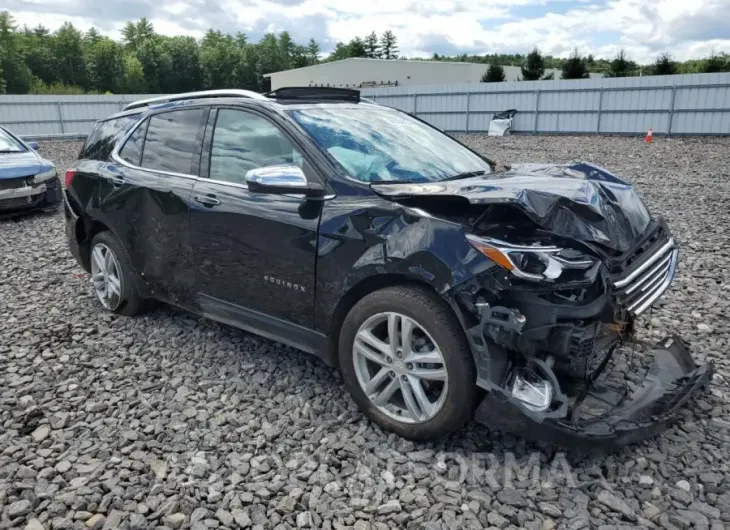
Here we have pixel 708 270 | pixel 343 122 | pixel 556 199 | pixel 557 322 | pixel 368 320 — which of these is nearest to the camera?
pixel 557 322

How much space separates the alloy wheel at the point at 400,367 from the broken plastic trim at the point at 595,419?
0.93 feet

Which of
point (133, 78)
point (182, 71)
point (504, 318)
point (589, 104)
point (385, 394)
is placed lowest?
point (385, 394)

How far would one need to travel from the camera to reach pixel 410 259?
109 inches

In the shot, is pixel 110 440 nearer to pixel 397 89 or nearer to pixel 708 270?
pixel 708 270

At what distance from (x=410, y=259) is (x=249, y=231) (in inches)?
46.1

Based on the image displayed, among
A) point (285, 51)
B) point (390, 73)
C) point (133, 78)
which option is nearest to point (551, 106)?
point (390, 73)

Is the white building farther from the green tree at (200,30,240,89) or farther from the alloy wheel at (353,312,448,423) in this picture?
the alloy wheel at (353,312,448,423)

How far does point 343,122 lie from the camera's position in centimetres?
365

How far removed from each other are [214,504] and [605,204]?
8.00ft

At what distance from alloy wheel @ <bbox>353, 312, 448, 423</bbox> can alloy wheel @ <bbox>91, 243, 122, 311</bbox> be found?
8.44 ft

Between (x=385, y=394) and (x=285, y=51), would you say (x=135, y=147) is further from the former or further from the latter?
(x=285, y=51)

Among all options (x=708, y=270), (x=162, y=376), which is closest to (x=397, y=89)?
(x=708, y=270)

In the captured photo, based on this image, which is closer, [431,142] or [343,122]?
[343,122]

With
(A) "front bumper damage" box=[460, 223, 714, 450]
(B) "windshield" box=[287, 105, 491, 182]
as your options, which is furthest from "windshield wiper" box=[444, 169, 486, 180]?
(A) "front bumper damage" box=[460, 223, 714, 450]
